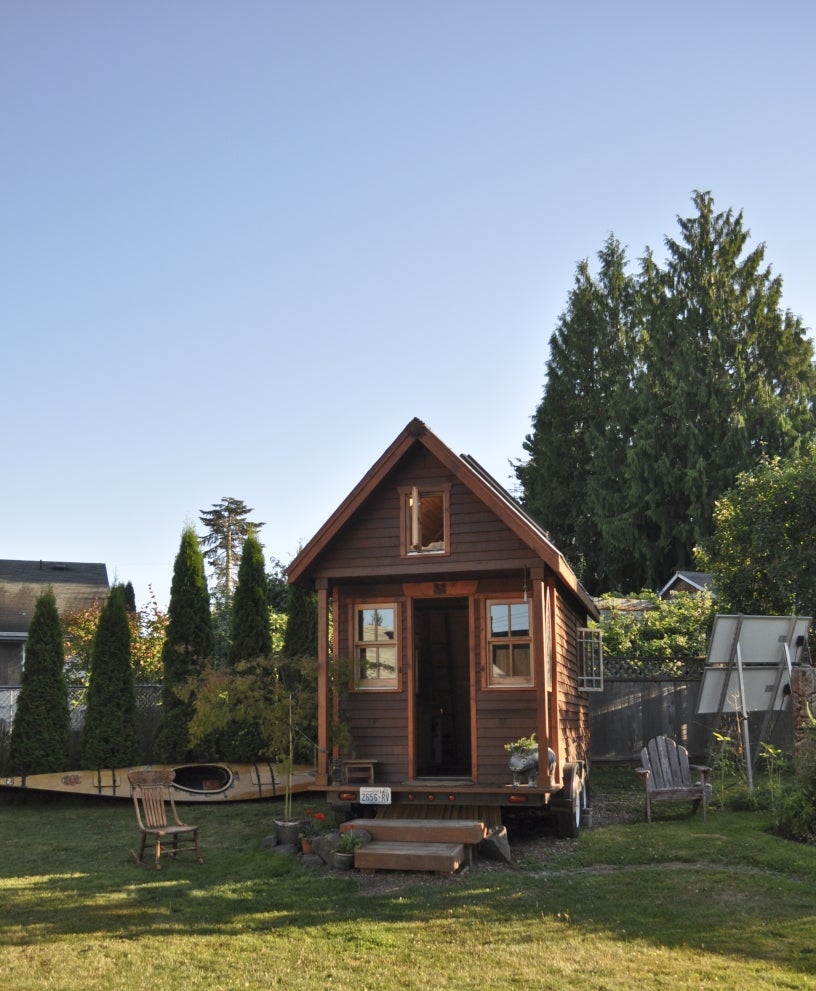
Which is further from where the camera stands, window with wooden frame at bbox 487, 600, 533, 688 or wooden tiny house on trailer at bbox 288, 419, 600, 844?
window with wooden frame at bbox 487, 600, 533, 688

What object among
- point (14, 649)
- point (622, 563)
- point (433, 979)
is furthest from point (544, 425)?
point (433, 979)

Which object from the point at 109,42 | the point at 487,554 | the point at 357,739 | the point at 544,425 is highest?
the point at 544,425

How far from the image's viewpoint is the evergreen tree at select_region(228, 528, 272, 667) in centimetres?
1856

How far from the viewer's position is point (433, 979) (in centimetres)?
662

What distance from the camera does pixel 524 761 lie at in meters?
11.6

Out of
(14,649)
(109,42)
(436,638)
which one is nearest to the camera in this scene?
(109,42)

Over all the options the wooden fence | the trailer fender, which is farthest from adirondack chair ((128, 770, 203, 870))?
the wooden fence

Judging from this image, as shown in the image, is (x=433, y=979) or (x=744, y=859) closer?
(x=433, y=979)

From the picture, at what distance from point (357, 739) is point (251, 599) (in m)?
6.26

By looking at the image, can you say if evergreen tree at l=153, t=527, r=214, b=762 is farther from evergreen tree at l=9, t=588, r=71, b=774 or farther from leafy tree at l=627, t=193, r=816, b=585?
leafy tree at l=627, t=193, r=816, b=585

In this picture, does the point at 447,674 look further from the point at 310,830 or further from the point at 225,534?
the point at 225,534

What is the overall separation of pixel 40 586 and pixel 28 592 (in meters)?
0.56

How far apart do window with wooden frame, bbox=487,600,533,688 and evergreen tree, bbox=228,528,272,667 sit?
6.91 metres

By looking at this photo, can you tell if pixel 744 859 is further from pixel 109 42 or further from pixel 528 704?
pixel 109 42
